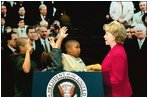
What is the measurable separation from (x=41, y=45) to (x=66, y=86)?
52cm

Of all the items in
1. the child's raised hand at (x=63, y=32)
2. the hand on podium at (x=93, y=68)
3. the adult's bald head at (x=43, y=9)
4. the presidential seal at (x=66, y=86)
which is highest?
the adult's bald head at (x=43, y=9)

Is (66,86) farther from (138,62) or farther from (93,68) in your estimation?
(138,62)

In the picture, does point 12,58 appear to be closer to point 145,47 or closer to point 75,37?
point 75,37

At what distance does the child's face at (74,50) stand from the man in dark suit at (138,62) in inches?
20.4

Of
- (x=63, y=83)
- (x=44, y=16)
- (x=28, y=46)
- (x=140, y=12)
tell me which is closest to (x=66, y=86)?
(x=63, y=83)

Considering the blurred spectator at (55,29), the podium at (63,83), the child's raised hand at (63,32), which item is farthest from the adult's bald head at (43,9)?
the podium at (63,83)

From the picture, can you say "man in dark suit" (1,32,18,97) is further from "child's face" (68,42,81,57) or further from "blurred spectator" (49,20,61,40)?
"child's face" (68,42,81,57)

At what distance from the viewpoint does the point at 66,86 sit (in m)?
3.92

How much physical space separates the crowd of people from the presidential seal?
87 mm

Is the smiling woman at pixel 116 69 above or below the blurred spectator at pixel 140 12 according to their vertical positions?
below

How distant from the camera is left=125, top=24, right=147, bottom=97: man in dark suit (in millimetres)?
3900

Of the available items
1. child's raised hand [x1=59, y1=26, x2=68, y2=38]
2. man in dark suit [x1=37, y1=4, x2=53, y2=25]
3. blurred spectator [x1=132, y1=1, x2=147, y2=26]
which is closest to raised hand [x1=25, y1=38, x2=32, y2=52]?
man in dark suit [x1=37, y1=4, x2=53, y2=25]

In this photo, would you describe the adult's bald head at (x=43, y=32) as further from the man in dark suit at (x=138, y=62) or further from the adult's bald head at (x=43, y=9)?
the man in dark suit at (x=138, y=62)

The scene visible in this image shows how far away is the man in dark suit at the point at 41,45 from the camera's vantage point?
3.92 meters
